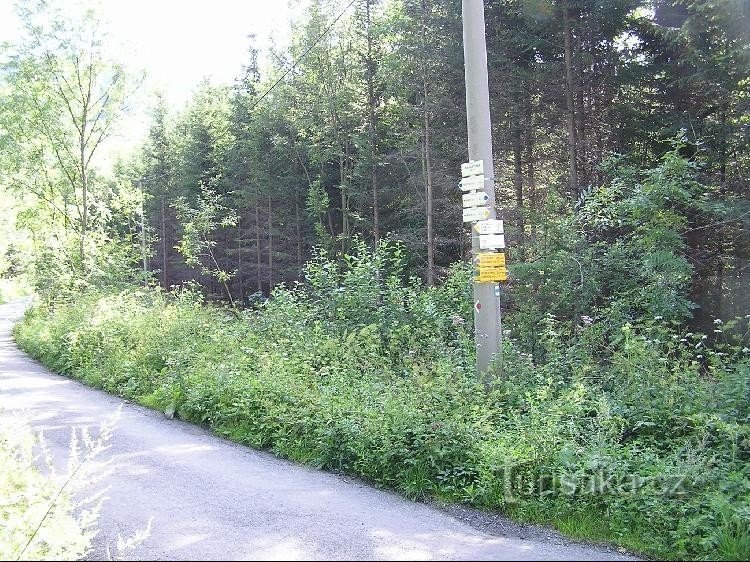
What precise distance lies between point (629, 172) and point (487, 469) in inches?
315

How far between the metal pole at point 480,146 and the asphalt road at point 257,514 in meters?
2.22

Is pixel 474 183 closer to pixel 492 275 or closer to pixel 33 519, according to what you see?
pixel 492 275

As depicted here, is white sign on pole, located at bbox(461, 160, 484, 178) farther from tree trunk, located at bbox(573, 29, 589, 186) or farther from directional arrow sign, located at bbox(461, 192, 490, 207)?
tree trunk, located at bbox(573, 29, 589, 186)

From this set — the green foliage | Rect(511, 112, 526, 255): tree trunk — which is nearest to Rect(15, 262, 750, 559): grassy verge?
the green foliage

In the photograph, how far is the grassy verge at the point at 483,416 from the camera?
3.95m

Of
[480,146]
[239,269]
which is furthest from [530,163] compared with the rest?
[239,269]

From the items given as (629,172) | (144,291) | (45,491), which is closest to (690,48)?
(629,172)

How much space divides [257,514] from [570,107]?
13185 mm

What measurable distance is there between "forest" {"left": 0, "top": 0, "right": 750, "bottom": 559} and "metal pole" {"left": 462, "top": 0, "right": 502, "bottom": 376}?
39 cm

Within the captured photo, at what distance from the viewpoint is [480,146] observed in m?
6.40

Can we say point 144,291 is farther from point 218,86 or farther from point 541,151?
point 218,86

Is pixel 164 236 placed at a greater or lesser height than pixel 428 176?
greater

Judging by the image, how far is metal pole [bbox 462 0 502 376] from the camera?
6.31 metres

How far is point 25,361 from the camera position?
14648 mm
